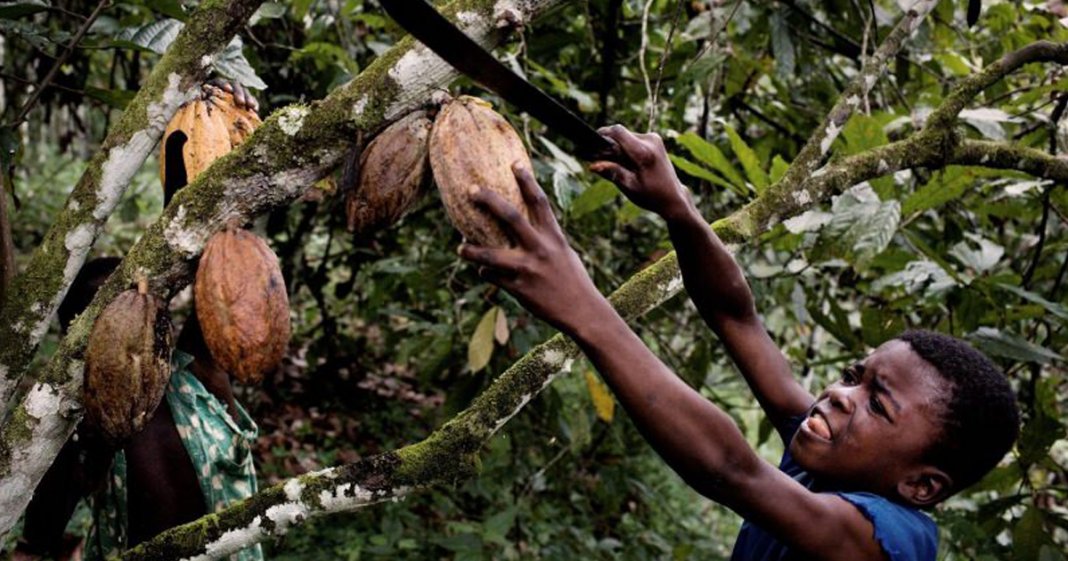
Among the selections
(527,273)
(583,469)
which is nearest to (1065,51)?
(527,273)

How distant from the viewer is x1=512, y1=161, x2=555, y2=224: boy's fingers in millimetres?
720

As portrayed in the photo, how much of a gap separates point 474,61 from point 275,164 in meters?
0.26

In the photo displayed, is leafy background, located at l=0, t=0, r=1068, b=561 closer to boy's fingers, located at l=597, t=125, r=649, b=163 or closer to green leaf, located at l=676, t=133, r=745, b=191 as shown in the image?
green leaf, located at l=676, t=133, r=745, b=191

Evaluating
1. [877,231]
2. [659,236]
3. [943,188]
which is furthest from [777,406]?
[659,236]

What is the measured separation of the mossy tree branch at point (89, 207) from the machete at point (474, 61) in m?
0.36

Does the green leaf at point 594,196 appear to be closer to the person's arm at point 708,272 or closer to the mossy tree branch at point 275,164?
the person's arm at point 708,272

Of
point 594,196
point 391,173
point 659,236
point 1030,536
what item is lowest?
point 1030,536

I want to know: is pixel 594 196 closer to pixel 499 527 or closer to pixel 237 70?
pixel 237 70

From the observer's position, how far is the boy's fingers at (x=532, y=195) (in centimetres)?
72

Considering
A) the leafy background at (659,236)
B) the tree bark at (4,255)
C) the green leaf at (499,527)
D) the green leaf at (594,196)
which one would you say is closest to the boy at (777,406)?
the leafy background at (659,236)

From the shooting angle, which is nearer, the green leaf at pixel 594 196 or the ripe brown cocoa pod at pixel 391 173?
the ripe brown cocoa pod at pixel 391 173

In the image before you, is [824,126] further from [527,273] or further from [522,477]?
[522,477]

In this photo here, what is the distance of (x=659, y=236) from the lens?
10.6 ft

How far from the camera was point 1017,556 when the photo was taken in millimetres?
1982
